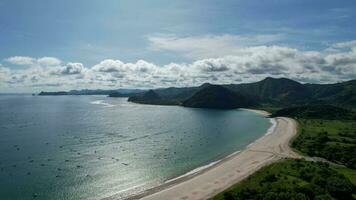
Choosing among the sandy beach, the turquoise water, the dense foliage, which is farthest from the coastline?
the dense foliage

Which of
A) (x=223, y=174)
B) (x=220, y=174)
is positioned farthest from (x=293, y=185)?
(x=220, y=174)

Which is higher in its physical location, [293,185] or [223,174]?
[293,185]

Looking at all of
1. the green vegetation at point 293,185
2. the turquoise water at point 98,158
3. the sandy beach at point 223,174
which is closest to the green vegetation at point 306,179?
the green vegetation at point 293,185

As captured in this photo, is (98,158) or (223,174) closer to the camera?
(223,174)

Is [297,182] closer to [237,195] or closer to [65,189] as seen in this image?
[237,195]

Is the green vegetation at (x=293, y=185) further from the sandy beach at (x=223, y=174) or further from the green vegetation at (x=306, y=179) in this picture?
the sandy beach at (x=223, y=174)

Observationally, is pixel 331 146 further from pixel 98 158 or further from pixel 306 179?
pixel 98 158

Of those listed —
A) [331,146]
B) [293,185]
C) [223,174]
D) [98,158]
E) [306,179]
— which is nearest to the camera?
[293,185]
